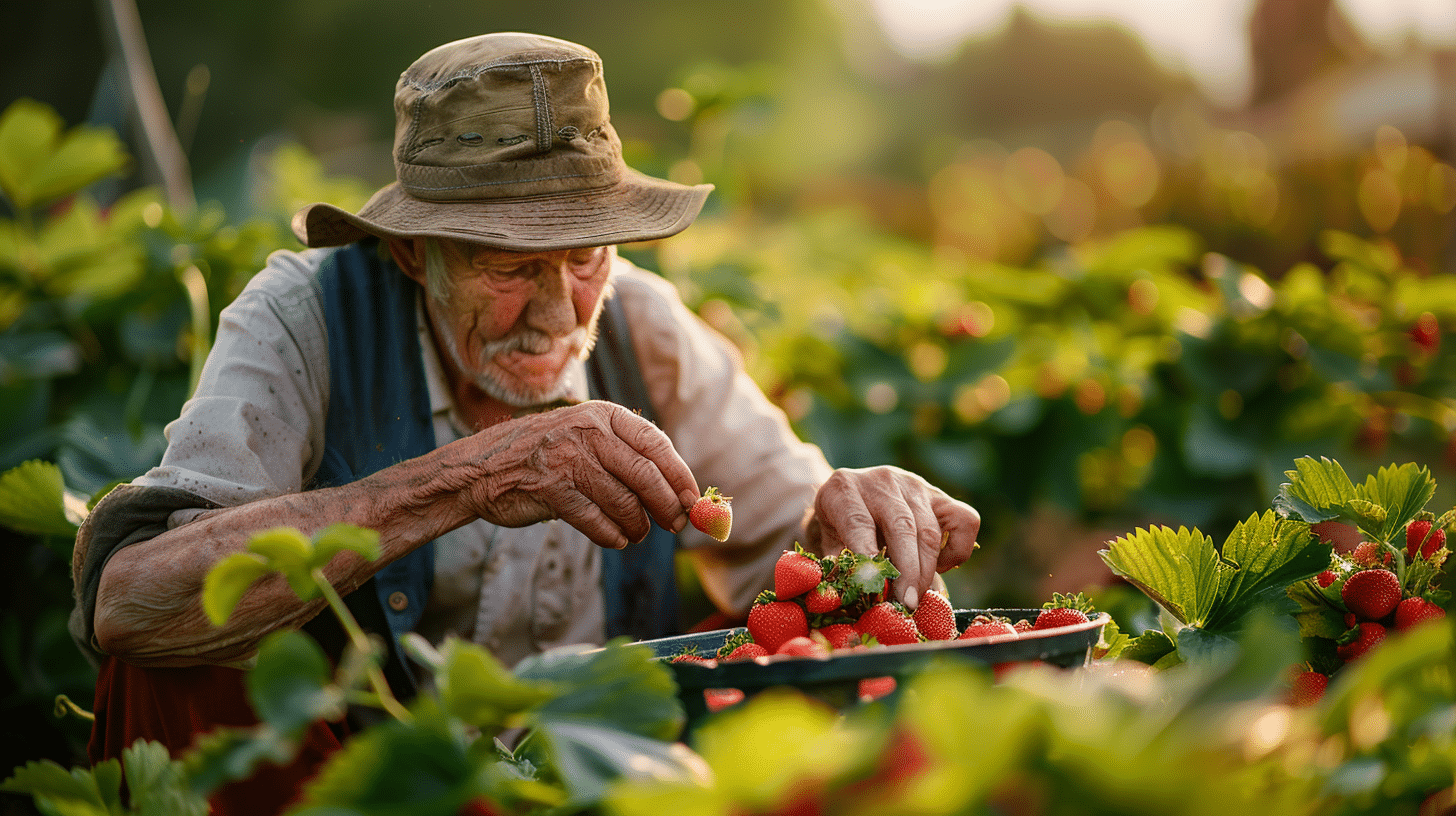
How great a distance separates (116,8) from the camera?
4.19 m

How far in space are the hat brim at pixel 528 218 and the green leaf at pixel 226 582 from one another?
799mm

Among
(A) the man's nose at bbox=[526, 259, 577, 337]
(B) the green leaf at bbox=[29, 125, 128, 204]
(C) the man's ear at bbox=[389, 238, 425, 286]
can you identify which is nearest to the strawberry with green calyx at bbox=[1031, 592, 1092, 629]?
(A) the man's nose at bbox=[526, 259, 577, 337]

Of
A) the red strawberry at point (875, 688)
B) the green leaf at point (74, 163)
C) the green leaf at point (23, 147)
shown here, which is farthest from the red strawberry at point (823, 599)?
the green leaf at point (23, 147)

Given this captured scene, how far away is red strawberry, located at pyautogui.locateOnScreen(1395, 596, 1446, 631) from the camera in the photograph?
49.5 inches

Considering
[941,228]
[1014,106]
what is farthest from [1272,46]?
[1014,106]

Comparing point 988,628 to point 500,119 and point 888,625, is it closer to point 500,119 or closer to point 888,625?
point 888,625

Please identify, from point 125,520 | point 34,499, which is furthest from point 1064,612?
point 34,499

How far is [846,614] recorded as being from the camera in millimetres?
1405

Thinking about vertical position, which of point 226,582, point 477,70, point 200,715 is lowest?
point 200,715

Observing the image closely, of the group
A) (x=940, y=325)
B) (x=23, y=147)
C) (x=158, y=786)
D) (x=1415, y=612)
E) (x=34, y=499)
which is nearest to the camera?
(x=158, y=786)

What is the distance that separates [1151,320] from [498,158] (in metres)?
2.43

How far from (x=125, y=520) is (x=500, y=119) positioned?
82 centimetres

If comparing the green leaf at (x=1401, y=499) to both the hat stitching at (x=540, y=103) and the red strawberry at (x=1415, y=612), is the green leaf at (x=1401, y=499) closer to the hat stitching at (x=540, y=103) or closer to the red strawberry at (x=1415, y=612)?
the red strawberry at (x=1415, y=612)

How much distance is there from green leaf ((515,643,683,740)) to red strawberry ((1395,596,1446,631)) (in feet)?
2.94
